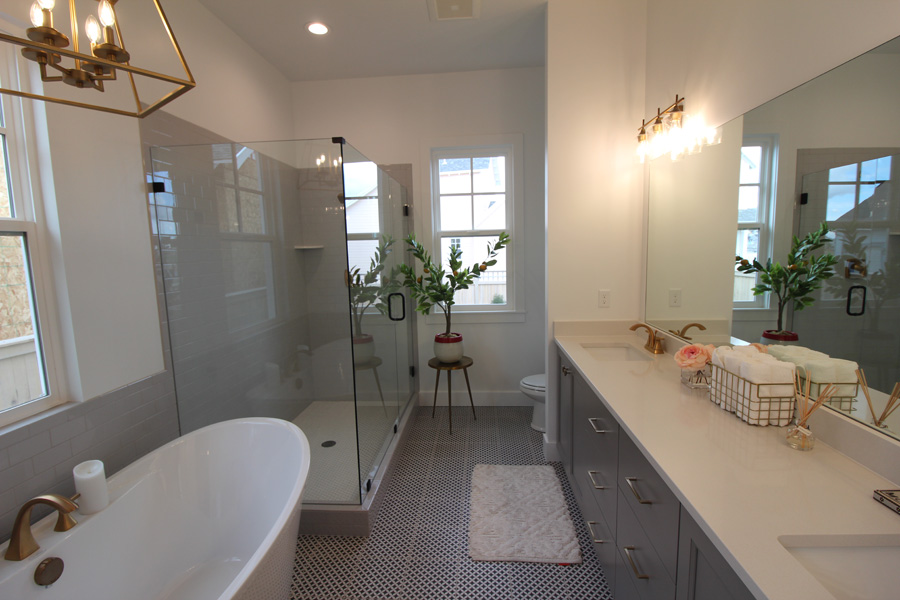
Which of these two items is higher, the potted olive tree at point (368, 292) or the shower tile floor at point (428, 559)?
the potted olive tree at point (368, 292)

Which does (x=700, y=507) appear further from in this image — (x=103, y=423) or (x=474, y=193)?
(x=474, y=193)

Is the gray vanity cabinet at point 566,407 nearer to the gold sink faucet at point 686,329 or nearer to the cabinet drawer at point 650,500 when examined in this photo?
the gold sink faucet at point 686,329

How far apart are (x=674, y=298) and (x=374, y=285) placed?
5.79 ft

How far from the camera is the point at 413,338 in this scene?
3709mm

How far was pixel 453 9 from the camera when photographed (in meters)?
2.47

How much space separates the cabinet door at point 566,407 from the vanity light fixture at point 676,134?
1244 millimetres

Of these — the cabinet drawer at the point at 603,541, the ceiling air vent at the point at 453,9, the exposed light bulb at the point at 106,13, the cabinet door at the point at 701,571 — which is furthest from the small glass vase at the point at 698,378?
the ceiling air vent at the point at 453,9

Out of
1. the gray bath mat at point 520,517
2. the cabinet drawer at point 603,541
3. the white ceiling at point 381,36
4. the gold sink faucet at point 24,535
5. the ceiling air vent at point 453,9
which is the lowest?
the gray bath mat at point 520,517

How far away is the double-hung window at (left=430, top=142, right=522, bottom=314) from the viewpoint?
3547 mm

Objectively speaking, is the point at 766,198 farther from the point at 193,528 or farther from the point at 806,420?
the point at 193,528

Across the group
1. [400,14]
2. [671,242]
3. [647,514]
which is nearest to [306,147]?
[400,14]

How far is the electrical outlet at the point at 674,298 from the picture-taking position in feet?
6.97

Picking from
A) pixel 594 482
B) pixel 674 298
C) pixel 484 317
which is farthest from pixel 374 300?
pixel 674 298

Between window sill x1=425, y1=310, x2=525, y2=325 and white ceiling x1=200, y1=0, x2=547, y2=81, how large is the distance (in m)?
2.05
